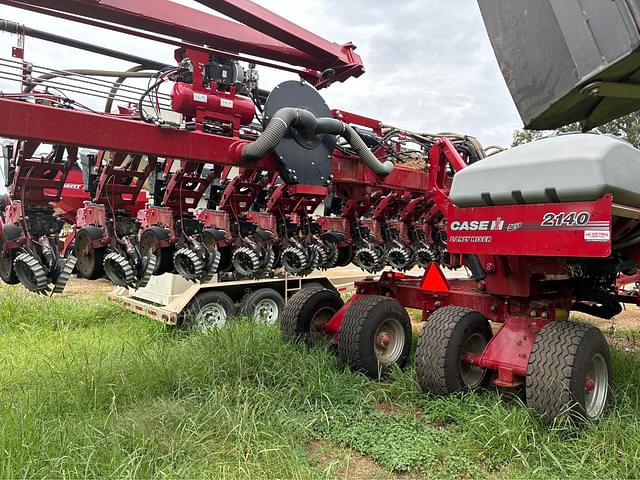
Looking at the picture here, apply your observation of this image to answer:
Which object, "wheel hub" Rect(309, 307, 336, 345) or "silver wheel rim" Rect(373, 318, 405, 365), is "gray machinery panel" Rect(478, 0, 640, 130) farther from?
"wheel hub" Rect(309, 307, 336, 345)

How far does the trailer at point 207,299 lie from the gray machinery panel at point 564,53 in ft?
14.1

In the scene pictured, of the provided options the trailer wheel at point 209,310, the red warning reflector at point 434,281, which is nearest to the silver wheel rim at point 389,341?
the red warning reflector at point 434,281

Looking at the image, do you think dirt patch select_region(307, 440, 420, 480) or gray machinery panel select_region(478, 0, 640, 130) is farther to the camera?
dirt patch select_region(307, 440, 420, 480)

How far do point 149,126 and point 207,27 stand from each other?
1.11 metres

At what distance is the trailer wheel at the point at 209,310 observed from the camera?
275 inches

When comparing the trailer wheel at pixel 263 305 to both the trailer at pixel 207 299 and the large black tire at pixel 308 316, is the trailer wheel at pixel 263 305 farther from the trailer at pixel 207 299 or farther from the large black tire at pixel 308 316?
the large black tire at pixel 308 316

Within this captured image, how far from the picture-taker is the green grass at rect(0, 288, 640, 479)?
292 centimetres

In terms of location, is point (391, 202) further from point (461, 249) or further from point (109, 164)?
point (109, 164)

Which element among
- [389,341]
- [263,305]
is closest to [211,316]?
[263,305]

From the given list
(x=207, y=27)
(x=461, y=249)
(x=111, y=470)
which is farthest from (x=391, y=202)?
(x=111, y=470)

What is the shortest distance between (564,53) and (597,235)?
1152 mm

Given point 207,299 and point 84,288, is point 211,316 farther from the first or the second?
point 84,288

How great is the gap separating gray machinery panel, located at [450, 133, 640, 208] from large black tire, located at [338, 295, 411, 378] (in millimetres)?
1335

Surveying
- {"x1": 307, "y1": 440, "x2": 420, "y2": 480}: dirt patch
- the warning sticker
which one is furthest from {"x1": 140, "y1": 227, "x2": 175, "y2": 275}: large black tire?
the warning sticker
